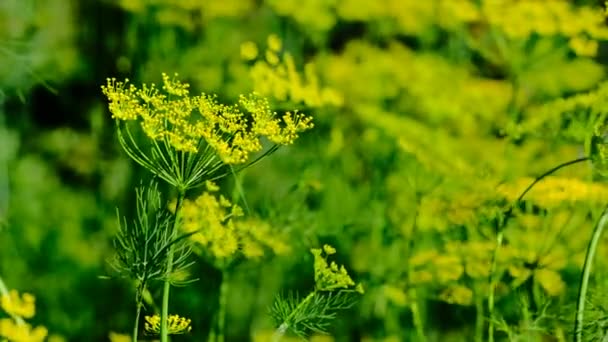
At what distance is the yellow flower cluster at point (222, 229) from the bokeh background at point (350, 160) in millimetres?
121

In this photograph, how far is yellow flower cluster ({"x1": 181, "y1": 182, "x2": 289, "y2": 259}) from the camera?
1578mm

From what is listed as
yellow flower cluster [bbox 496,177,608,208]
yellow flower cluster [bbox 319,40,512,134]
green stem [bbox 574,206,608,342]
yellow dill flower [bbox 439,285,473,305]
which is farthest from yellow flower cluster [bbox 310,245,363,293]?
yellow flower cluster [bbox 319,40,512,134]

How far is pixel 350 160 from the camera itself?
2.94 meters

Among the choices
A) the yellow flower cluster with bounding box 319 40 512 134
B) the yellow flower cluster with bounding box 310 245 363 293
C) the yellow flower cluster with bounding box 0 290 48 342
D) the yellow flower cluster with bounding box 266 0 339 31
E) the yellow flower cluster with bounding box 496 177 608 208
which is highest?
the yellow flower cluster with bounding box 266 0 339 31

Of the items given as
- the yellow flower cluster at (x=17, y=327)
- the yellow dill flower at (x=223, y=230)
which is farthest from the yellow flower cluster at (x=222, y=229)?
the yellow flower cluster at (x=17, y=327)

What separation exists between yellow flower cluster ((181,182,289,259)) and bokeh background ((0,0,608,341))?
4.8 inches

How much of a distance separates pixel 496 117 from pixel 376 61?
39 centimetres

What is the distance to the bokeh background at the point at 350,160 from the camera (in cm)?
207

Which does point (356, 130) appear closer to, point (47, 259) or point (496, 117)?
point (496, 117)

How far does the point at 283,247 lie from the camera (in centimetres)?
196

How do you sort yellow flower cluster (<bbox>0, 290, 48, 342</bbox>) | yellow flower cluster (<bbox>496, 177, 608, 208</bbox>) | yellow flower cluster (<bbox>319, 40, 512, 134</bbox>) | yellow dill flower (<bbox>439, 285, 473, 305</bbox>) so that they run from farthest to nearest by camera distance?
yellow flower cluster (<bbox>319, 40, 512, 134</bbox>) < yellow dill flower (<bbox>439, 285, 473, 305</bbox>) < yellow flower cluster (<bbox>496, 177, 608, 208</bbox>) < yellow flower cluster (<bbox>0, 290, 48, 342</bbox>)

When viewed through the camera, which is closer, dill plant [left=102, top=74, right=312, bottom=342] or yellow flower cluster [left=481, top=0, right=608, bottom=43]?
dill plant [left=102, top=74, right=312, bottom=342]

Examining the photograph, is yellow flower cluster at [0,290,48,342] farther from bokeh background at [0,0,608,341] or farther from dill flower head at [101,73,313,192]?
bokeh background at [0,0,608,341]

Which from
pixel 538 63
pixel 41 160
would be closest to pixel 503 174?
pixel 538 63
